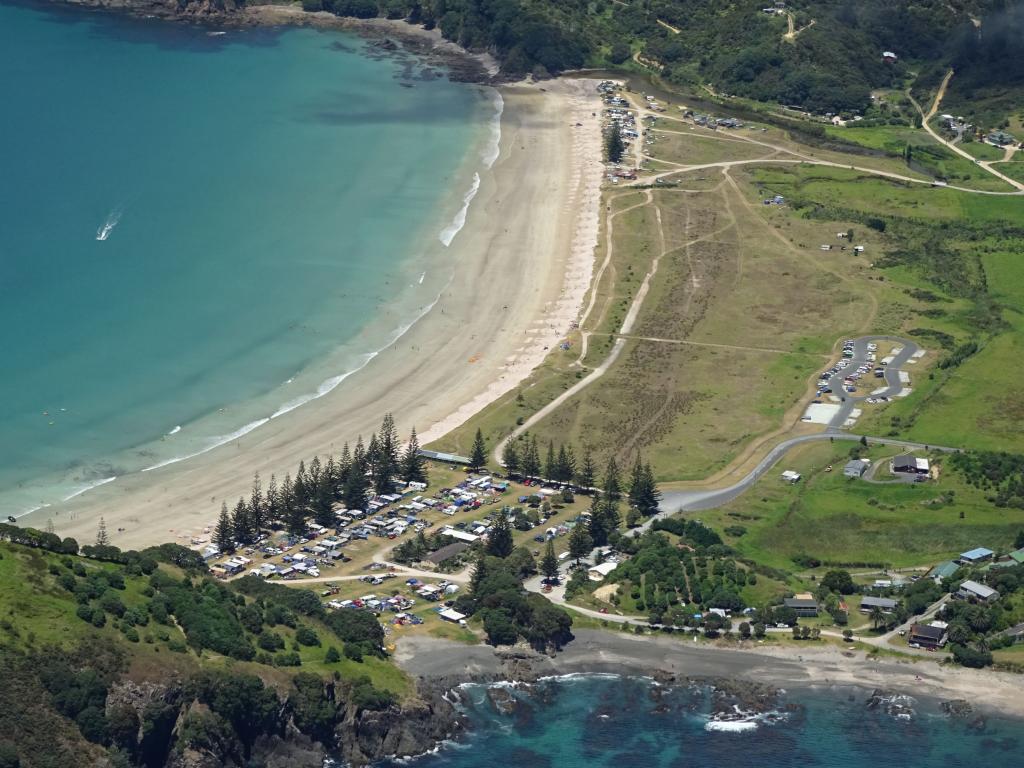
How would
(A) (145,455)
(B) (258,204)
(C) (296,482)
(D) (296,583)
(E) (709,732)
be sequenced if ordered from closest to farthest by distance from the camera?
(E) (709,732) → (D) (296,583) → (C) (296,482) → (A) (145,455) → (B) (258,204)

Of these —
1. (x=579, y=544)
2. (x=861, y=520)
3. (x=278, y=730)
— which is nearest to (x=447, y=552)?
(x=579, y=544)

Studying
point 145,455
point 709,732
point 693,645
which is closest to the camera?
point 709,732

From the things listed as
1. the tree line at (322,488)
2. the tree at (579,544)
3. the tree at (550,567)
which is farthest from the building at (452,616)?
the tree line at (322,488)

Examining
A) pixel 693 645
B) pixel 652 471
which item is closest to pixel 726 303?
pixel 652 471

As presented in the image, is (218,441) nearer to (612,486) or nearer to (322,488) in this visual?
(322,488)

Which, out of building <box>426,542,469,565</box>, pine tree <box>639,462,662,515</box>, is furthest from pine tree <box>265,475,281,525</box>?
pine tree <box>639,462,662,515</box>

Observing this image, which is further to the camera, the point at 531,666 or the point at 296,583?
the point at 296,583

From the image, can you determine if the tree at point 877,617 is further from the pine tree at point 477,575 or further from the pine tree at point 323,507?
the pine tree at point 323,507

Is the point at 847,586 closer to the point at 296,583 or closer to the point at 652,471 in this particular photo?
the point at 652,471
